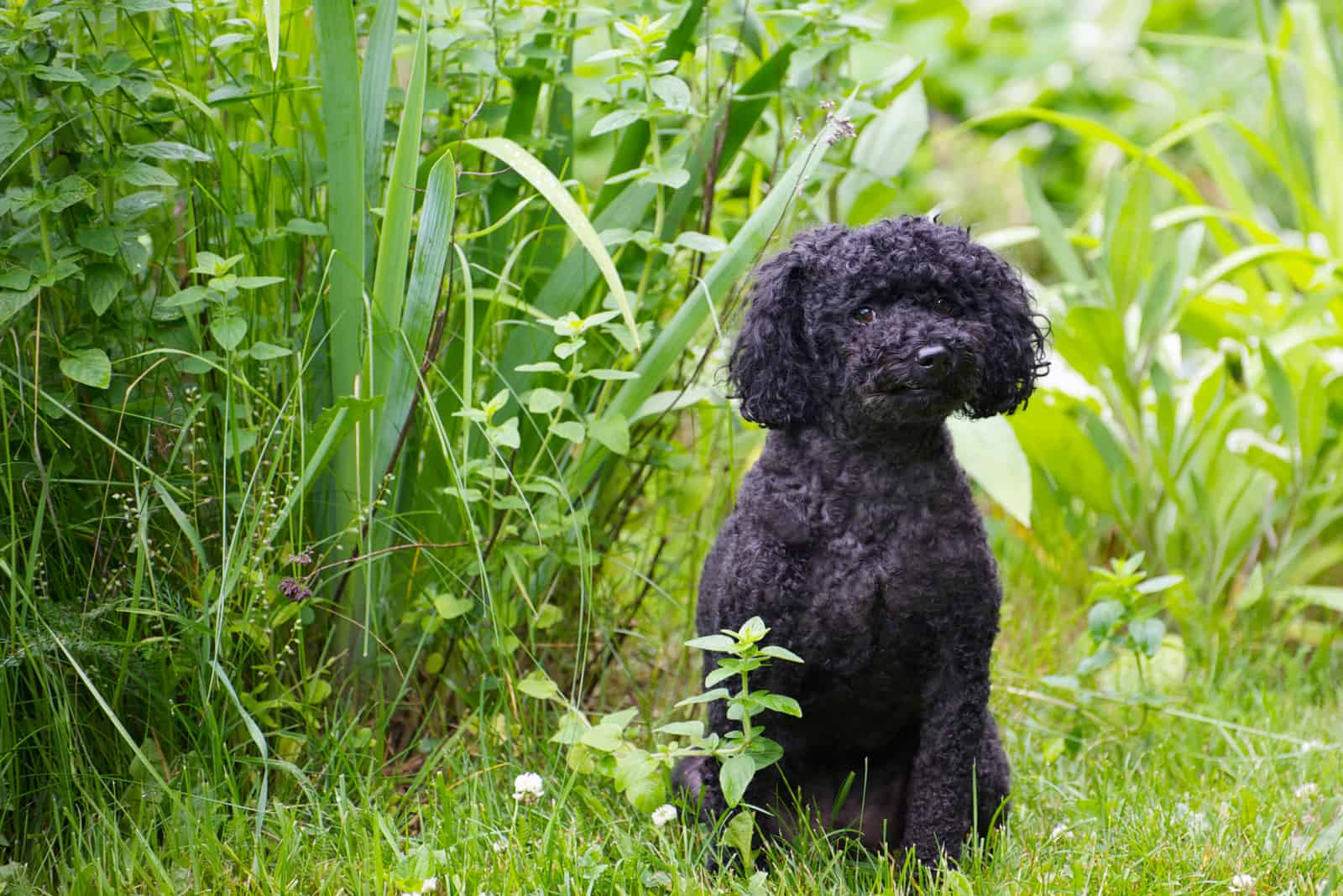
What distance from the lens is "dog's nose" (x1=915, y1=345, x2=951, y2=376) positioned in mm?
1777

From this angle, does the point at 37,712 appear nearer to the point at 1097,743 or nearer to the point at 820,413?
the point at 820,413

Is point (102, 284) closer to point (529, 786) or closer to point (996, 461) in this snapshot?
point (529, 786)

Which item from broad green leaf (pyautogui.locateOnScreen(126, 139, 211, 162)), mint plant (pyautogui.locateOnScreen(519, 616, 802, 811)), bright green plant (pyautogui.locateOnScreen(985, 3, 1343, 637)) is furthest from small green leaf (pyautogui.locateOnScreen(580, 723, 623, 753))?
bright green plant (pyautogui.locateOnScreen(985, 3, 1343, 637))

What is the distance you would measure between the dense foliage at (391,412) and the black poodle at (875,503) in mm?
278

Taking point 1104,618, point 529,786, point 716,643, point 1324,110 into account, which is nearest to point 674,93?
point 716,643

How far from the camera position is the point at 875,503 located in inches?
76.5

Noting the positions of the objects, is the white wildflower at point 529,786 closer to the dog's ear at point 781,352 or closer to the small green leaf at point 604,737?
the small green leaf at point 604,737

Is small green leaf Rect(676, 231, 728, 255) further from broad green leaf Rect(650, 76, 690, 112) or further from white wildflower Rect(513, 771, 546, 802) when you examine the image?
white wildflower Rect(513, 771, 546, 802)

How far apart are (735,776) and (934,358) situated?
651mm

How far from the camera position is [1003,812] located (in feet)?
7.19

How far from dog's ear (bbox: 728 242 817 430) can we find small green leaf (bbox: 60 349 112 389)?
0.96 metres

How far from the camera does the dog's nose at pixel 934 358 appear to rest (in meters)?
1.78

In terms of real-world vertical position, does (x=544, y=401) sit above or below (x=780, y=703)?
above

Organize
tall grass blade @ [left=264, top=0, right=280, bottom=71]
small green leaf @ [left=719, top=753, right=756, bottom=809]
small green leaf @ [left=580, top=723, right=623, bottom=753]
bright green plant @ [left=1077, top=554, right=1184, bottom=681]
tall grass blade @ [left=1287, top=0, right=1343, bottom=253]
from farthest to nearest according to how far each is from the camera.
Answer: tall grass blade @ [left=1287, top=0, right=1343, bottom=253], bright green plant @ [left=1077, top=554, right=1184, bottom=681], small green leaf @ [left=580, top=723, right=623, bottom=753], small green leaf @ [left=719, top=753, right=756, bottom=809], tall grass blade @ [left=264, top=0, right=280, bottom=71]
